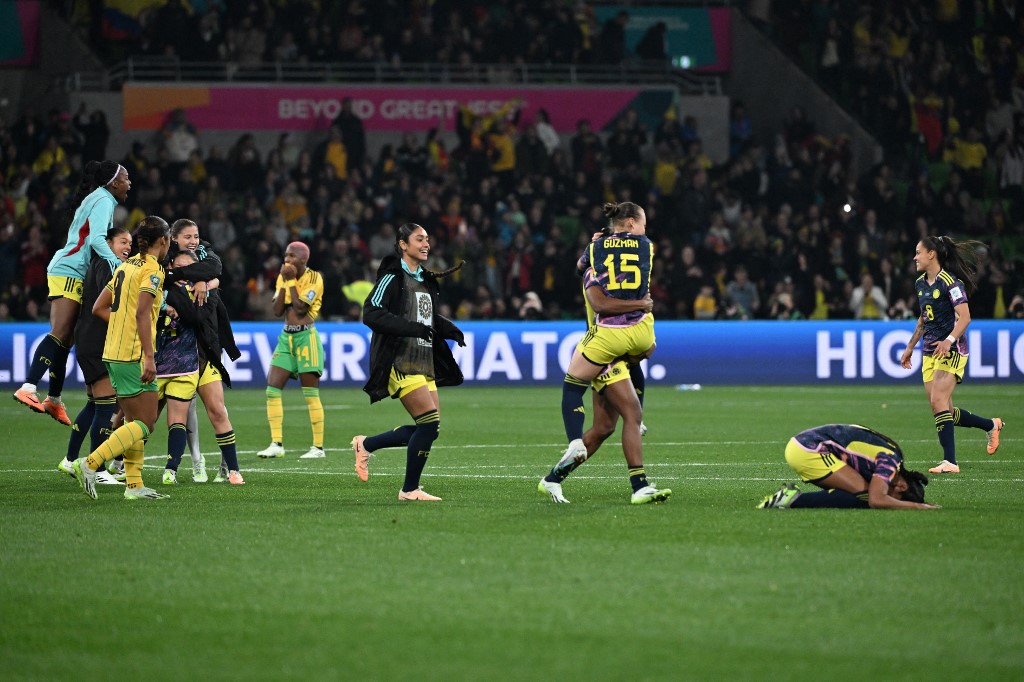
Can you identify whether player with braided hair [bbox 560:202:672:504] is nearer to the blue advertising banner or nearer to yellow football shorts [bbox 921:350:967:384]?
yellow football shorts [bbox 921:350:967:384]

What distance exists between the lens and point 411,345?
1058cm

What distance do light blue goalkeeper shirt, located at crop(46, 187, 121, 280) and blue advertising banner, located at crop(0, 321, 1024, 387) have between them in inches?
494

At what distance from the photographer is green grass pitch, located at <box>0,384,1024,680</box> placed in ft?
19.1

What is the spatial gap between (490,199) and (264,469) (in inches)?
680

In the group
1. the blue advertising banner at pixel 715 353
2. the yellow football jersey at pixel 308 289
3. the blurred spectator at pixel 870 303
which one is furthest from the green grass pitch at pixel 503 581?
the blurred spectator at pixel 870 303

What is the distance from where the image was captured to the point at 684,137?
32.6m

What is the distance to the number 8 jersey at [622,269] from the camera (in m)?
10.5

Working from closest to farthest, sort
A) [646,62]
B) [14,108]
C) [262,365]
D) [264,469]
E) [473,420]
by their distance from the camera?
[264,469] < [473,420] < [262,365] < [14,108] < [646,62]

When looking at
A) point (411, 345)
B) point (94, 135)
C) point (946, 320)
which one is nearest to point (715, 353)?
point (946, 320)

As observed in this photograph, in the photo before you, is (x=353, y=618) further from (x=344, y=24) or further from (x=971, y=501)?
(x=344, y=24)

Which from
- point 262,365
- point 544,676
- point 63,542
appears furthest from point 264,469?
point 262,365

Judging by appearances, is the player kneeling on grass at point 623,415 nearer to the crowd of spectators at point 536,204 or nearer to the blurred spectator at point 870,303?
the crowd of spectators at point 536,204

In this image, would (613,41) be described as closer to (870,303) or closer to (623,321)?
(870,303)

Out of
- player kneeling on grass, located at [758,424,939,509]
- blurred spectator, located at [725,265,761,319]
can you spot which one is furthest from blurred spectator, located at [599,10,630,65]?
player kneeling on grass, located at [758,424,939,509]
